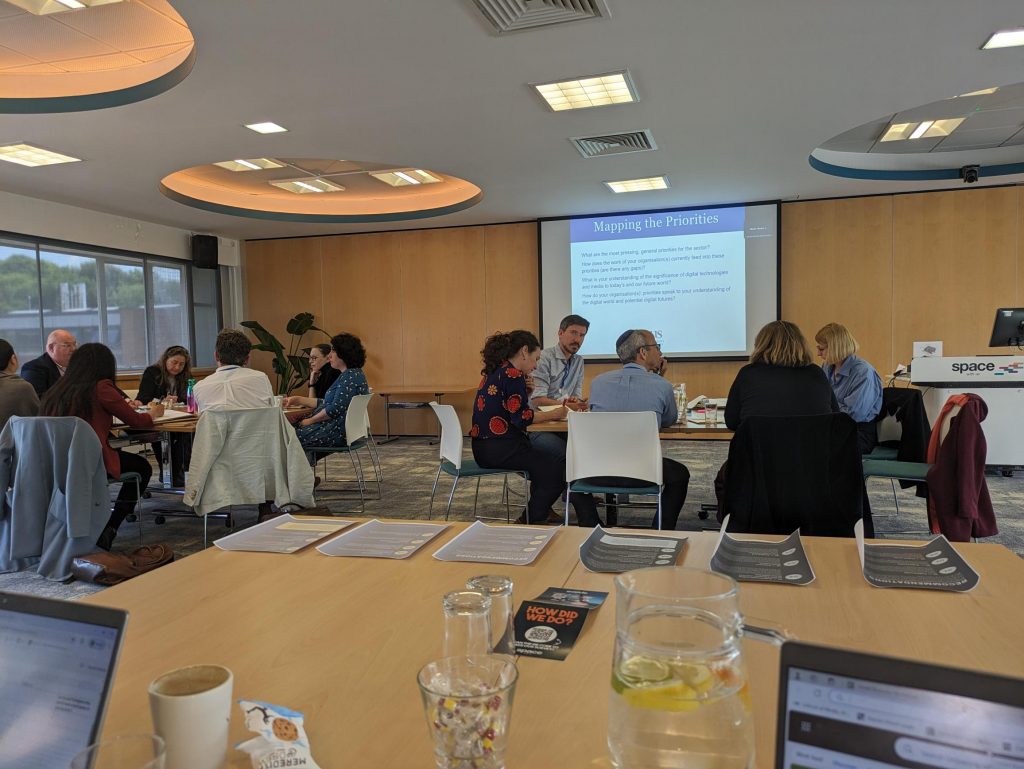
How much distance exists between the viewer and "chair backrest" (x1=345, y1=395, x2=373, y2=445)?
5203 mm

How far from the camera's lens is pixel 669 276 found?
8367 mm

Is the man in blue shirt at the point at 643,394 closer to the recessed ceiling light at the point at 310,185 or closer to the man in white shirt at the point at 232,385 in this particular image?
the man in white shirt at the point at 232,385

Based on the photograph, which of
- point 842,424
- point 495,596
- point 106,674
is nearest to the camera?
point 106,674

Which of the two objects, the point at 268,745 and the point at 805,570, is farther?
the point at 805,570

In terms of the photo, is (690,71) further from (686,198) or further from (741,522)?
(686,198)

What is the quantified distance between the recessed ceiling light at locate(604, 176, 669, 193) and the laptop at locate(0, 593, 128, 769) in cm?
685

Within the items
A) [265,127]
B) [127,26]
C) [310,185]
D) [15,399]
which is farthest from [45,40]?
[310,185]

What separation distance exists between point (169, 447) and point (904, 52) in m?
5.78

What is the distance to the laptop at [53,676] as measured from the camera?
2.15 ft

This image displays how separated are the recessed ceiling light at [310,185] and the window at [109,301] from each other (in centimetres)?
216

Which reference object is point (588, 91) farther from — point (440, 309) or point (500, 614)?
point (440, 309)

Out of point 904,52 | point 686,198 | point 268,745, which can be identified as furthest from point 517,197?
point 268,745

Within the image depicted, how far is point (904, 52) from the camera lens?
159 inches

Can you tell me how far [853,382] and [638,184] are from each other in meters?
3.75
